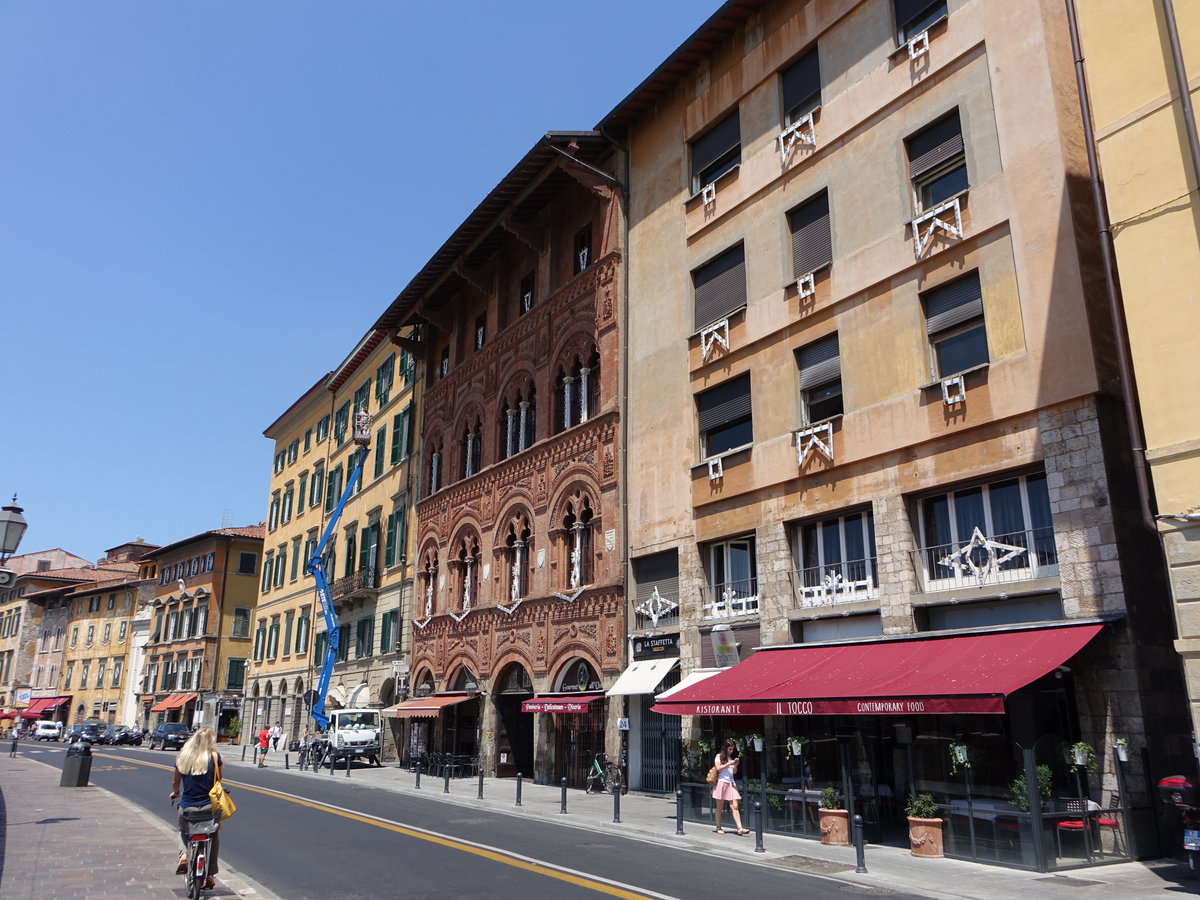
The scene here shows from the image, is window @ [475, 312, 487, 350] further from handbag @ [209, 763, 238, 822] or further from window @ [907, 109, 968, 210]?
handbag @ [209, 763, 238, 822]

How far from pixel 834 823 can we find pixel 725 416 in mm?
9599

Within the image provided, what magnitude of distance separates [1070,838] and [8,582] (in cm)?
1432

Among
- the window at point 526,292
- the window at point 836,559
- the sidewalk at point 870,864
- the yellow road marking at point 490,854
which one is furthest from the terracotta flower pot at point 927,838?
the window at point 526,292

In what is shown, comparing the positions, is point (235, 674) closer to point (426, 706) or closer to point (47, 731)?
→ point (47, 731)

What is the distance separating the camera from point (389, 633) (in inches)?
1510

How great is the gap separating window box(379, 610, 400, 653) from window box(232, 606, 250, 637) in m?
29.0

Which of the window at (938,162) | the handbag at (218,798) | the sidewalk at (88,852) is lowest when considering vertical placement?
the sidewalk at (88,852)

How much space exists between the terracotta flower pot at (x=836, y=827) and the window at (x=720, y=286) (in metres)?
11.3

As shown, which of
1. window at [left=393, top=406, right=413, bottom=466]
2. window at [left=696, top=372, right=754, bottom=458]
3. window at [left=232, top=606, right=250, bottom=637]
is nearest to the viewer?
window at [left=696, top=372, right=754, bottom=458]

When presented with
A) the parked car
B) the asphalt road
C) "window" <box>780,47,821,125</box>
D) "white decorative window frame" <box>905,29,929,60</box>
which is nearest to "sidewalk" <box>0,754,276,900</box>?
the asphalt road

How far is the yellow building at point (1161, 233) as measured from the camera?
37.7 feet

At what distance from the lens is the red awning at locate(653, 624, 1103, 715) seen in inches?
504

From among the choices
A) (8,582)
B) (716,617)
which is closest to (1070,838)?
(716,617)

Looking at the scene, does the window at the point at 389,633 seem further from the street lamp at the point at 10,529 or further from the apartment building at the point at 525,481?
the street lamp at the point at 10,529
